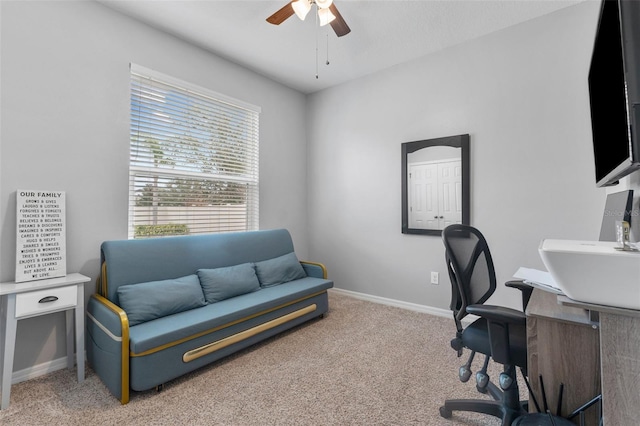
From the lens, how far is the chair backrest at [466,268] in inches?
60.1

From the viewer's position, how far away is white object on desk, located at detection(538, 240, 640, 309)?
0.70 meters

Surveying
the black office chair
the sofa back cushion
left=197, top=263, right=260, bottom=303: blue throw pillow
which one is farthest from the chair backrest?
the sofa back cushion

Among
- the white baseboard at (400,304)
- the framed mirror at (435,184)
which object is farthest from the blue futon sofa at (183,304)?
the framed mirror at (435,184)

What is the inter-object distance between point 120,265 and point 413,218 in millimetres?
2751

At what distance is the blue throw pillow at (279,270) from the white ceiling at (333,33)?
7.20 ft

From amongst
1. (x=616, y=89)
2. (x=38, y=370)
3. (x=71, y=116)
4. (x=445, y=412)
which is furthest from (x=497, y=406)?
(x=71, y=116)

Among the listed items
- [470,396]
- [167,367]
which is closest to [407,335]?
[470,396]

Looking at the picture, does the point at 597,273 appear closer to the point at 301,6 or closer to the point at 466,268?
the point at 466,268

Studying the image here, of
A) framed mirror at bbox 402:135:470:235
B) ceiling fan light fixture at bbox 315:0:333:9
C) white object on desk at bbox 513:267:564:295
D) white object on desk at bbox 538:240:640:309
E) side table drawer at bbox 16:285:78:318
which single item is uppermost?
ceiling fan light fixture at bbox 315:0:333:9

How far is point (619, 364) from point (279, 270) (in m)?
2.63

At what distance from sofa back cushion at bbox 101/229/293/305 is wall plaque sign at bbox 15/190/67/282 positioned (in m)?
0.27

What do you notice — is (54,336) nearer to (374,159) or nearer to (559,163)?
(374,159)

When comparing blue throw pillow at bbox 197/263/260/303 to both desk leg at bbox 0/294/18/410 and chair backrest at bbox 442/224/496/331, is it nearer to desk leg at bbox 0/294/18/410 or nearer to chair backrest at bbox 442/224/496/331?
desk leg at bbox 0/294/18/410

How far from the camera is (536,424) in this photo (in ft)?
3.59
